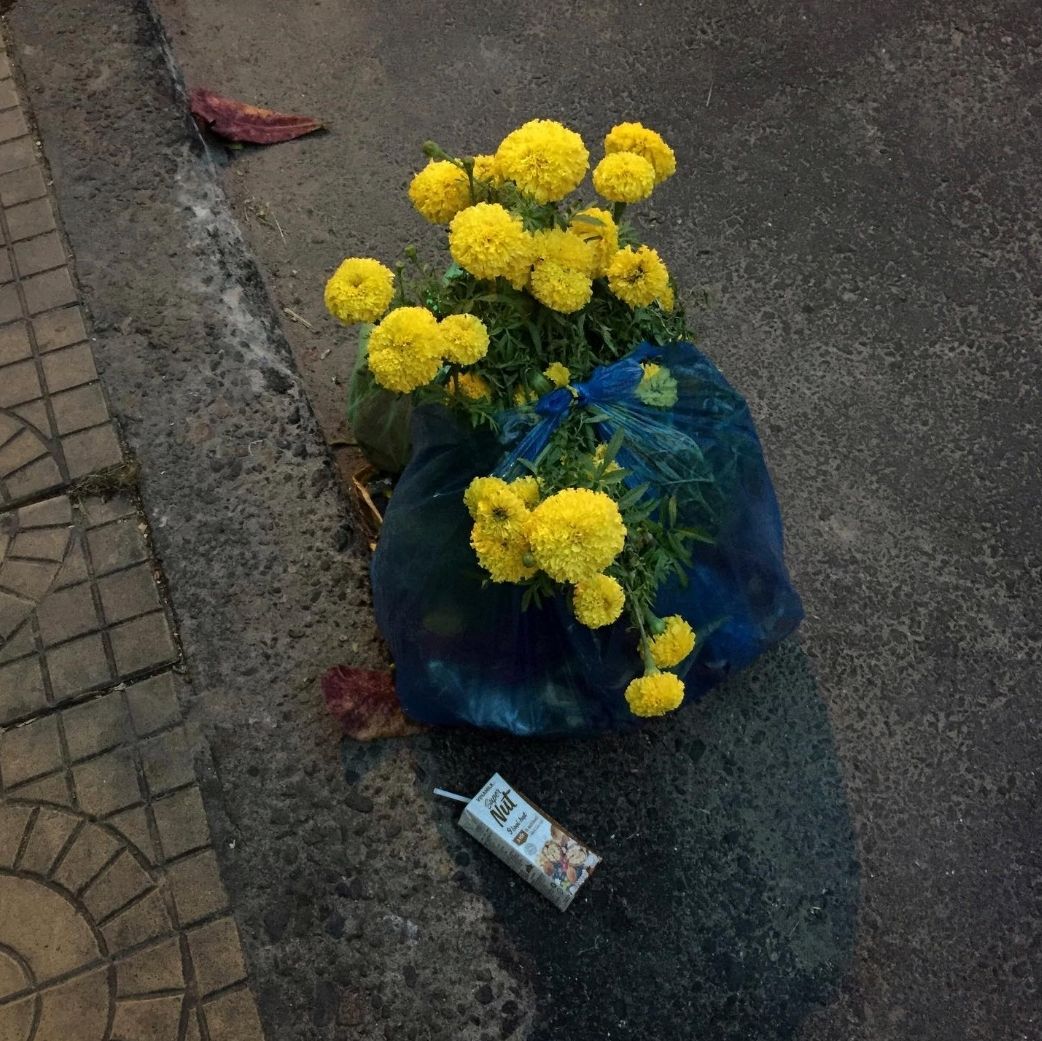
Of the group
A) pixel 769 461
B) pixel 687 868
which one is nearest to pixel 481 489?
pixel 687 868

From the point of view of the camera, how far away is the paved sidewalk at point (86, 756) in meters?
1.86

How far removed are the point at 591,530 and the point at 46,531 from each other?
1.52 m

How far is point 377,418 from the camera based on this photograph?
217cm

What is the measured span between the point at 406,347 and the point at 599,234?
0.47m

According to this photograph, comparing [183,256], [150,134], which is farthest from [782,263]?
[150,134]

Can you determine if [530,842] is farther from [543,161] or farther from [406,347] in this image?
[543,161]

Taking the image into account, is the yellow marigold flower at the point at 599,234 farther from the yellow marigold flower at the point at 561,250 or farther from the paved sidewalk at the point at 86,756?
the paved sidewalk at the point at 86,756

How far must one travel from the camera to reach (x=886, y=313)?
9.23ft

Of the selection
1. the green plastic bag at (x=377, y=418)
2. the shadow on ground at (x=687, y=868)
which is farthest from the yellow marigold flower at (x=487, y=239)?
the shadow on ground at (x=687, y=868)

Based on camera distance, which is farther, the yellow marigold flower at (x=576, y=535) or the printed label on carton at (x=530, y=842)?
the printed label on carton at (x=530, y=842)

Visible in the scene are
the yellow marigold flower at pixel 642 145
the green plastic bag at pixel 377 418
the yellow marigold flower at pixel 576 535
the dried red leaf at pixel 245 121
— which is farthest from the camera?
the dried red leaf at pixel 245 121

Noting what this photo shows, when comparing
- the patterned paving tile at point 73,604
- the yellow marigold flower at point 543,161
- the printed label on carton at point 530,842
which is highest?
the yellow marigold flower at point 543,161

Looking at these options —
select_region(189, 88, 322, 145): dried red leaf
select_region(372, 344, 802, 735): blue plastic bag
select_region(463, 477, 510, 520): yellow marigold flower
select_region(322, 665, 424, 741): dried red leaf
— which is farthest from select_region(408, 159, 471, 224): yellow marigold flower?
select_region(189, 88, 322, 145): dried red leaf

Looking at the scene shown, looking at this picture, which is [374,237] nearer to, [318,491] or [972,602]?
[318,491]
